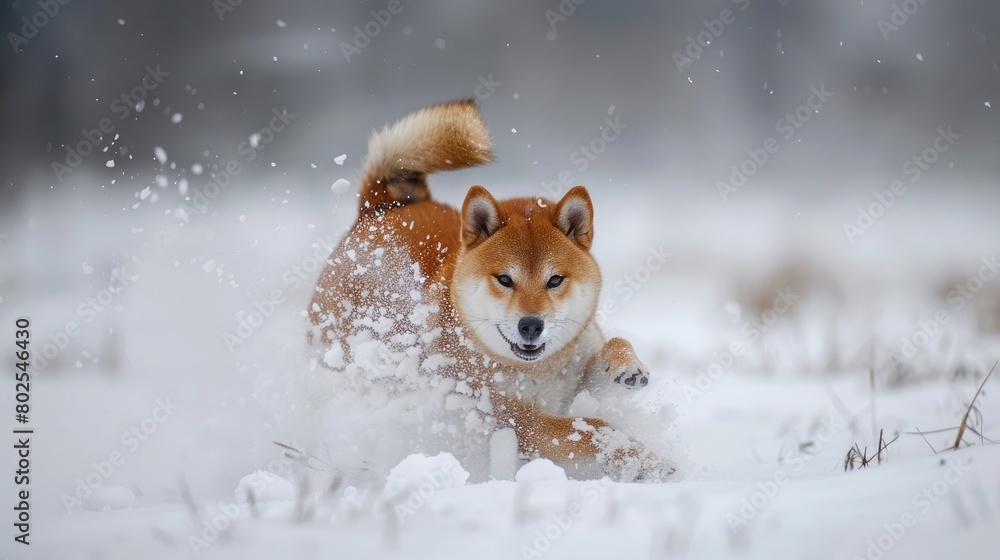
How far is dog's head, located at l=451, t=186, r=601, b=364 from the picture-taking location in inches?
102

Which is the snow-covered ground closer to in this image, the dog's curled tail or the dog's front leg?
the dog's front leg

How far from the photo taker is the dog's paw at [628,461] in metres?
2.37

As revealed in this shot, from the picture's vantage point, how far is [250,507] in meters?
1.70

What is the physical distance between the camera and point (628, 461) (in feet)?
7.89

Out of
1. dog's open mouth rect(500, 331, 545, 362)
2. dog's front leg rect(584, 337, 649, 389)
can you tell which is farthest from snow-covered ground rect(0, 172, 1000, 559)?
dog's open mouth rect(500, 331, 545, 362)

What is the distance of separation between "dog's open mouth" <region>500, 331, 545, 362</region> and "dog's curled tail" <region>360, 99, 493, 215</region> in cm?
95

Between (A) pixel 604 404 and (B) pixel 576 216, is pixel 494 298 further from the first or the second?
(A) pixel 604 404

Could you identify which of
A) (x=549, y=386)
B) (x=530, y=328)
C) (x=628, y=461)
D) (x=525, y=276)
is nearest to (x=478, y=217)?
(x=525, y=276)

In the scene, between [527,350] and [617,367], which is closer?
[527,350]

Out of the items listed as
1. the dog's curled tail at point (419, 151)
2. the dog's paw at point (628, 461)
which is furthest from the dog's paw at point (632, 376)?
the dog's curled tail at point (419, 151)

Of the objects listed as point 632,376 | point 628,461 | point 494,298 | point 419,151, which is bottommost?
point 628,461

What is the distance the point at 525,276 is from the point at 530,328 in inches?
9.9

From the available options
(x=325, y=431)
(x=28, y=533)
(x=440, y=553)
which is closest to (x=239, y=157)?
(x=325, y=431)

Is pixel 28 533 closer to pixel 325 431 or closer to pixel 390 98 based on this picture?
pixel 325 431
